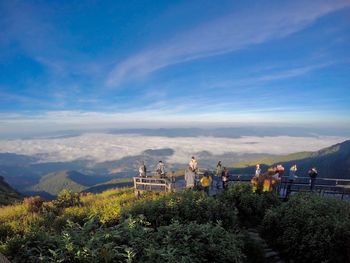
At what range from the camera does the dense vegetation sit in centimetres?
722

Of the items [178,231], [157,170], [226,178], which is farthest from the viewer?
[157,170]

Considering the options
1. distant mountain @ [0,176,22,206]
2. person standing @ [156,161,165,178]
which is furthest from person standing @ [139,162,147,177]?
distant mountain @ [0,176,22,206]

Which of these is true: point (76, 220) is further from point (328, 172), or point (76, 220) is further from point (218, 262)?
point (328, 172)

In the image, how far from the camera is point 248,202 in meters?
16.4

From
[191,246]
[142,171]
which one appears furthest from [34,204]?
[191,246]

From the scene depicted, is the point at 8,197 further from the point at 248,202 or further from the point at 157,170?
the point at 248,202

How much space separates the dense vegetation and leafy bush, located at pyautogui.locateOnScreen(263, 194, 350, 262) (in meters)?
0.03

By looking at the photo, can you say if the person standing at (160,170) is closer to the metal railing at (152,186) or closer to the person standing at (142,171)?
the person standing at (142,171)

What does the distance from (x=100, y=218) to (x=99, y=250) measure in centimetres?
Result: 486

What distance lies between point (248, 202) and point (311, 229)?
17.6ft

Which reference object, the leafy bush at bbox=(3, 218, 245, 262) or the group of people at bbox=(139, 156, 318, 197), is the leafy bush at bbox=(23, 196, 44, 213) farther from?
the leafy bush at bbox=(3, 218, 245, 262)

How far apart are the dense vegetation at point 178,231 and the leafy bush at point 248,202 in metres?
0.06

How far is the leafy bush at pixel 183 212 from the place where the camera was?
1219cm

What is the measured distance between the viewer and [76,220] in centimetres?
1337
